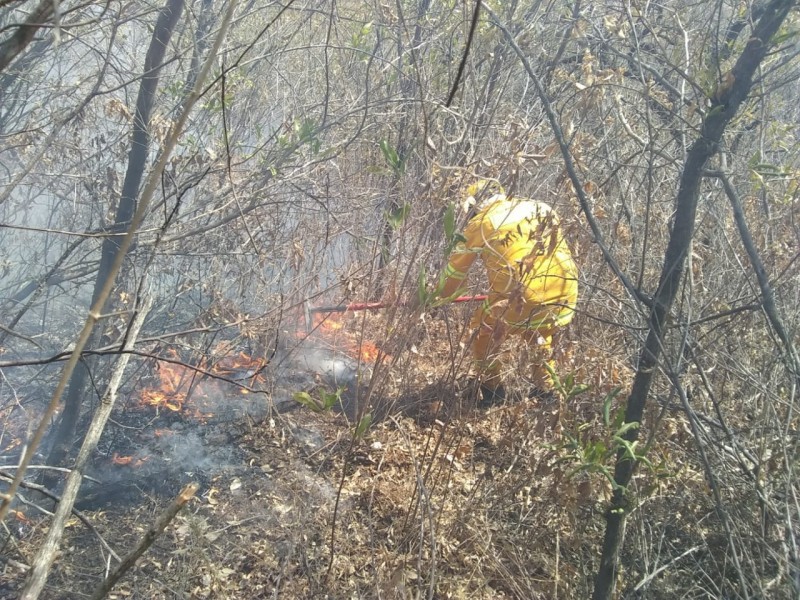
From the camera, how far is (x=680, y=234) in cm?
242

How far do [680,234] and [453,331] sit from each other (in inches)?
98.9

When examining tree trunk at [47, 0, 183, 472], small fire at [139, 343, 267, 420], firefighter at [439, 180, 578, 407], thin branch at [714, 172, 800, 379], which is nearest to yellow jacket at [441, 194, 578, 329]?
firefighter at [439, 180, 578, 407]

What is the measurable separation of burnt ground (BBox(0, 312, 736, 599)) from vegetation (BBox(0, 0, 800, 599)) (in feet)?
0.07

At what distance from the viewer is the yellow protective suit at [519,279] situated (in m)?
2.94

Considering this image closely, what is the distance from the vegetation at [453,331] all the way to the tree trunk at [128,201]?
0.07 feet

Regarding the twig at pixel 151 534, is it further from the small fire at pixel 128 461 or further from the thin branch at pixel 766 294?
the small fire at pixel 128 461

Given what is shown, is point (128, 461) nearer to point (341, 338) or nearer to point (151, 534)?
point (341, 338)

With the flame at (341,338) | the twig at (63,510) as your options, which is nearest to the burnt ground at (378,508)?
the flame at (341,338)

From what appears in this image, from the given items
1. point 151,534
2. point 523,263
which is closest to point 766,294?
point 523,263

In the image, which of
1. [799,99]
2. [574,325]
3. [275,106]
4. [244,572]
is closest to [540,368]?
[574,325]

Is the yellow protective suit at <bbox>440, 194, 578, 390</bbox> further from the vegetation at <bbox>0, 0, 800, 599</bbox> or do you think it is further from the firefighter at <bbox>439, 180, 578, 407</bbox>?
the vegetation at <bbox>0, 0, 800, 599</bbox>

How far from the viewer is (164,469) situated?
13.9ft

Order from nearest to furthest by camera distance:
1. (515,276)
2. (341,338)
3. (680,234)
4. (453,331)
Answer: (680,234), (515,276), (453,331), (341,338)

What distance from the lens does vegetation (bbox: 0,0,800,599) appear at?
2.57m
